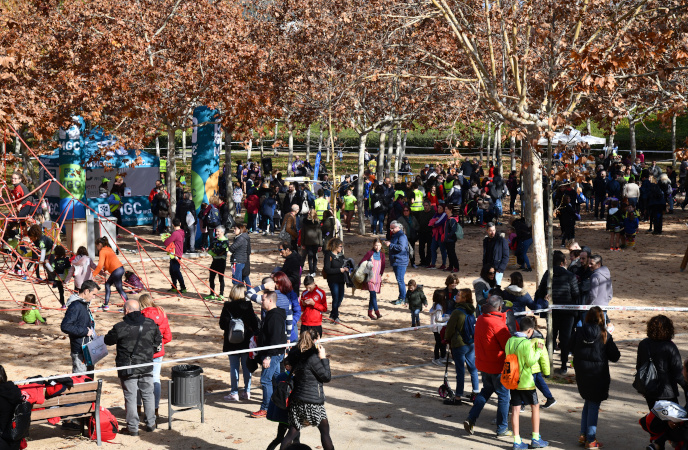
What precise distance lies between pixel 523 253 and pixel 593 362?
34.1ft

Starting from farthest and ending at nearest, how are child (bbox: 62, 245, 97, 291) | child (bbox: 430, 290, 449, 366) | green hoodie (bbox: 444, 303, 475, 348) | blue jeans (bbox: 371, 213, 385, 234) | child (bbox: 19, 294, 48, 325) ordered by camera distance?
blue jeans (bbox: 371, 213, 385, 234) < child (bbox: 19, 294, 48, 325) < child (bbox: 62, 245, 97, 291) < child (bbox: 430, 290, 449, 366) < green hoodie (bbox: 444, 303, 475, 348)

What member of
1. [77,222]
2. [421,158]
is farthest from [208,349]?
[421,158]

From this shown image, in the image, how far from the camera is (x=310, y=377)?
7477 millimetres

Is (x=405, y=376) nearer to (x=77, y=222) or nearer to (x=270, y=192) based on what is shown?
(x=77, y=222)

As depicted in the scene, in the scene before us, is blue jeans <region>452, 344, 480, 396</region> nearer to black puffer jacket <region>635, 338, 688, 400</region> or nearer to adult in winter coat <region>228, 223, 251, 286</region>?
black puffer jacket <region>635, 338, 688, 400</region>

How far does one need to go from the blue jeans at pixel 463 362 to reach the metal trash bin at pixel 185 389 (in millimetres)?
3053

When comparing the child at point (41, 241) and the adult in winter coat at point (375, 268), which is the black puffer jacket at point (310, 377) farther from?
the child at point (41, 241)

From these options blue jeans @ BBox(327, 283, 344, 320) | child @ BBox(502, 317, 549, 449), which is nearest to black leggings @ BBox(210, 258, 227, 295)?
blue jeans @ BBox(327, 283, 344, 320)

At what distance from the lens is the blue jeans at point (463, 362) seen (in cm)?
939

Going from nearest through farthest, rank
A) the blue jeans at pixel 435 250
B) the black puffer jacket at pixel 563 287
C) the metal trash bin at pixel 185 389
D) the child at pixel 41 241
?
1. the metal trash bin at pixel 185 389
2. the black puffer jacket at pixel 563 287
3. the child at pixel 41 241
4. the blue jeans at pixel 435 250

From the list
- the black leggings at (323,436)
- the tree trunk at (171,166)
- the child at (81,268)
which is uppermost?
the tree trunk at (171,166)

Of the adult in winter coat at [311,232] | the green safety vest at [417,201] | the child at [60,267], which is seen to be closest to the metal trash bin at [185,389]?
the child at [60,267]

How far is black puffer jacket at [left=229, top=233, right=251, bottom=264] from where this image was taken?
15.0 m

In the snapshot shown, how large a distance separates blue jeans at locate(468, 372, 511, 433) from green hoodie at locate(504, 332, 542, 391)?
380 mm
